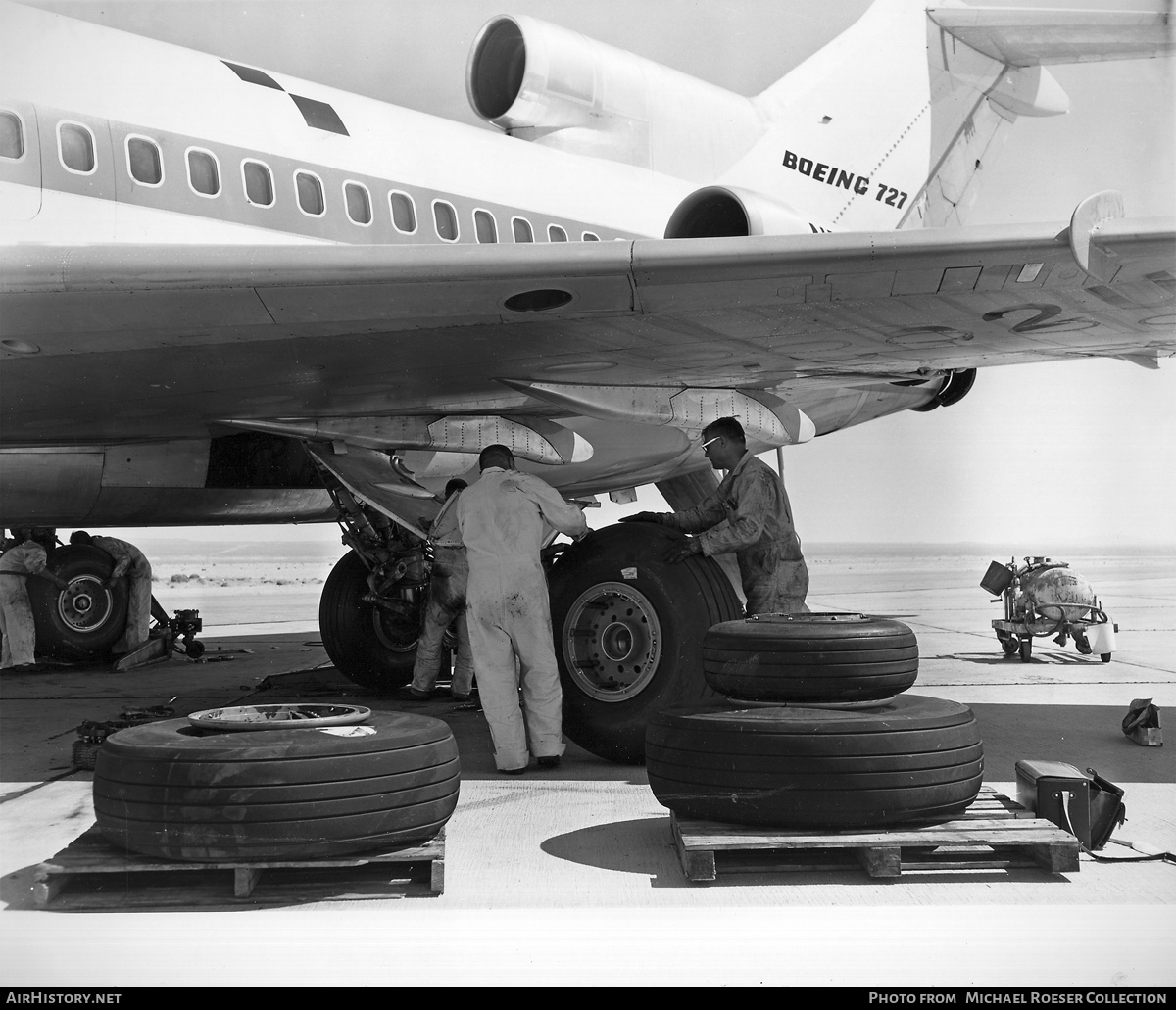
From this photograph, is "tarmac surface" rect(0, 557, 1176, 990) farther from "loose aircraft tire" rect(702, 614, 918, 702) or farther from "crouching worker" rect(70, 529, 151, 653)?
"crouching worker" rect(70, 529, 151, 653)

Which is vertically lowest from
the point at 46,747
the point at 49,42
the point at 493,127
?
the point at 46,747

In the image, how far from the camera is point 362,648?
9273 mm

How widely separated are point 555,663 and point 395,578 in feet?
11.5

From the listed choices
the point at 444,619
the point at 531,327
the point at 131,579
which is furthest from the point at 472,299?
the point at 131,579

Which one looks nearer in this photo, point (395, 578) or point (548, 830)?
point (548, 830)

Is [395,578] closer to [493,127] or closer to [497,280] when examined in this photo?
[493,127]

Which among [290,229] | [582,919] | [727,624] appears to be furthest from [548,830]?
[290,229]

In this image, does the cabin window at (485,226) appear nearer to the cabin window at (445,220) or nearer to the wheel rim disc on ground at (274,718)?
the cabin window at (445,220)

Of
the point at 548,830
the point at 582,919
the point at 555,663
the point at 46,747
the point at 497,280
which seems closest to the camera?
the point at 582,919

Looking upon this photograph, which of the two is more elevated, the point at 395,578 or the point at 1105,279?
the point at 1105,279

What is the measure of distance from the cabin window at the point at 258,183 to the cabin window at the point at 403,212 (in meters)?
0.93

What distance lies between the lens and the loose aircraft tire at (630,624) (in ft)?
18.9

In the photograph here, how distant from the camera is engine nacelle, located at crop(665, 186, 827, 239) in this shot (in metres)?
7.62
